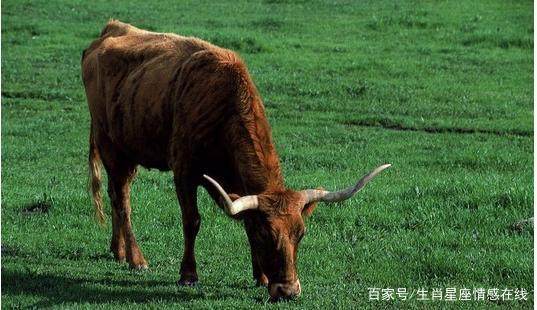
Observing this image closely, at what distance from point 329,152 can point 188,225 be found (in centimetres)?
737

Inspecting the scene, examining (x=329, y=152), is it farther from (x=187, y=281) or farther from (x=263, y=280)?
(x=187, y=281)

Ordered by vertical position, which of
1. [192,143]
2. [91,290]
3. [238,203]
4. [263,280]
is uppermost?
[192,143]

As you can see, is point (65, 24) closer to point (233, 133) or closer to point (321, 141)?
point (321, 141)

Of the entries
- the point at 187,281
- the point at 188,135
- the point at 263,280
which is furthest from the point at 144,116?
the point at 263,280

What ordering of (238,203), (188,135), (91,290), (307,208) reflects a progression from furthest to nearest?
(188,135)
(91,290)
(307,208)
(238,203)

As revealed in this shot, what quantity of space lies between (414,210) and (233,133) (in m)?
4.02

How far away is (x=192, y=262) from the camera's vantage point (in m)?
10.8

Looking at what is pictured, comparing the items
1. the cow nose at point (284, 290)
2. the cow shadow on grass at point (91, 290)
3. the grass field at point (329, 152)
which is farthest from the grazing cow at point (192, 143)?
the grass field at point (329, 152)

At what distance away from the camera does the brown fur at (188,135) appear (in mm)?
9727

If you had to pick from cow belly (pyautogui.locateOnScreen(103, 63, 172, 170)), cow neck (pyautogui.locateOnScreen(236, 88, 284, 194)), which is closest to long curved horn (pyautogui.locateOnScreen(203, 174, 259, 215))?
cow neck (pyautogui.locateOnScreen(236, 88, 284, 194))

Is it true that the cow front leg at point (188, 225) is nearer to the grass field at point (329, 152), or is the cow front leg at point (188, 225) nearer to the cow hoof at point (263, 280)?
the grass field at point (329, 152)

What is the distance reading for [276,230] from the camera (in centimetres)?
959

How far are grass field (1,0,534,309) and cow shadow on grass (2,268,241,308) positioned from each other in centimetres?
3

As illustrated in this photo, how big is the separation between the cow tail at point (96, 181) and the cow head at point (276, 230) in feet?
12.3
